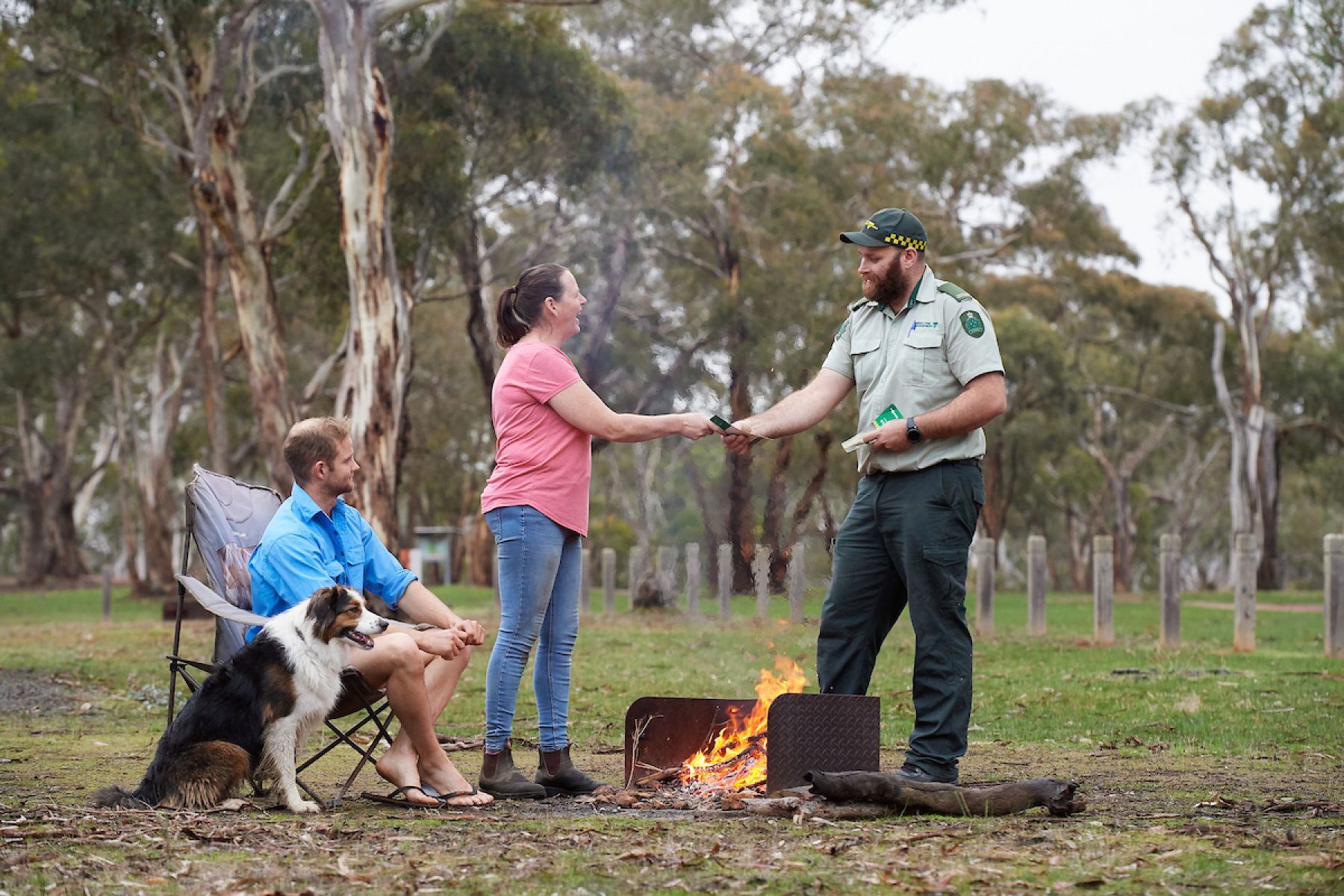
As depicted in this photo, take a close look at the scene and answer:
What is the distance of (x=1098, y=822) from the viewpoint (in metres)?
4.95

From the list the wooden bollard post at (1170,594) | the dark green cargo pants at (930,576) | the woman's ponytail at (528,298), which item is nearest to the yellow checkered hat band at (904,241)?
the dark green cargo pants at (930,576)

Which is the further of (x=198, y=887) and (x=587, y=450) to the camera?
(x=587, y=450)

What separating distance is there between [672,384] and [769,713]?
Answer: 1607cm

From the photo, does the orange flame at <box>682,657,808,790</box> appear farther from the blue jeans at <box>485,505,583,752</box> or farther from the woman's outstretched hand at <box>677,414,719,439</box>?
the woman's outstretched hand at <box>677,414,719,439</box>

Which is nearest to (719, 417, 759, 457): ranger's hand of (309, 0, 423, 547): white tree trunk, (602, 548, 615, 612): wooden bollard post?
(309, 0, 423, 547): white tree trunk

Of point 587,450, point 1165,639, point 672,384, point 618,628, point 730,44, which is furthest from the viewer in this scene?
point 730,44

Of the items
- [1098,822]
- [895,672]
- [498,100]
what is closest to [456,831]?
[1098,822]

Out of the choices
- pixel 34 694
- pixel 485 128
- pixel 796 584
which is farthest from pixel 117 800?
pixel 485 128

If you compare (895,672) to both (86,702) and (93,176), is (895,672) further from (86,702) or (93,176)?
(93,176)

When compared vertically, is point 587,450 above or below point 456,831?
above

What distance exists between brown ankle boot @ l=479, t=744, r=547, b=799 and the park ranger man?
1.14 m

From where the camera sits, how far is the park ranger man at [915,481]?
17.7ft

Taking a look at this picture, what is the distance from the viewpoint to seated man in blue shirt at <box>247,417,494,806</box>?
18.1ft

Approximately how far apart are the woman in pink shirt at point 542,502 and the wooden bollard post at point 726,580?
478 mm
